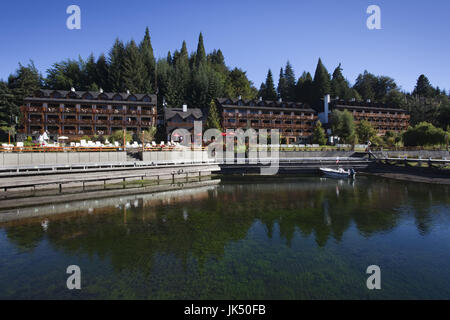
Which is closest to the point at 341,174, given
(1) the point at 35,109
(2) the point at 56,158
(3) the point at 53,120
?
(2) the point at 56,158

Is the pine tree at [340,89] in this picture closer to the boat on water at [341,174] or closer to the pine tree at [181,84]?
the pine tree at [181,84]

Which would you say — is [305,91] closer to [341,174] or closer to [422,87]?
[341,174]

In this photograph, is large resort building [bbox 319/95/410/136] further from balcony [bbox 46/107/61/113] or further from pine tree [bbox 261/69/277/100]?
balcony [bbox 46/107/61/113]

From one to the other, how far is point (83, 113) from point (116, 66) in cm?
2726

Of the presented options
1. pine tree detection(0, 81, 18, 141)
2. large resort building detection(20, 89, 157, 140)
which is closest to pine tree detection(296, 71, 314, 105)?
large resort building detection(20, 89, 157, 140)

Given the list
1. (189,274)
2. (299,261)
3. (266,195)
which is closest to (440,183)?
(266,195)

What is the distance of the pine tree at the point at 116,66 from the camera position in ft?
251

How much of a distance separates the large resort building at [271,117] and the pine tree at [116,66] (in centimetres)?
3244

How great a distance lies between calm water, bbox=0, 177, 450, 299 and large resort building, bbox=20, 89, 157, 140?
143 feet

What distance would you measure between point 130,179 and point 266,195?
59.3 ft

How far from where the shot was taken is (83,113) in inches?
2344

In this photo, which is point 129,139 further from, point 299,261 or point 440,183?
point 440,183

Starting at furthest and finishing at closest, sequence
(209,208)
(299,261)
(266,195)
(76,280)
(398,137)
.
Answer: (398,137) < (266,195) < (209,208) < (299,261) < (76,280)

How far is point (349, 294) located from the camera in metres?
8.65
